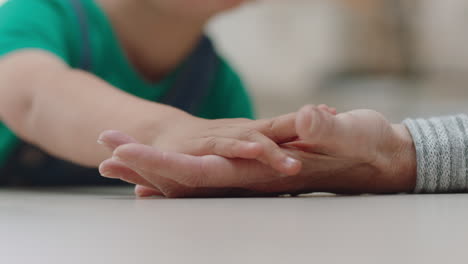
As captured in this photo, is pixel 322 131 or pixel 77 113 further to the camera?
pixel 77 113

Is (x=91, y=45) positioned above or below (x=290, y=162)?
above

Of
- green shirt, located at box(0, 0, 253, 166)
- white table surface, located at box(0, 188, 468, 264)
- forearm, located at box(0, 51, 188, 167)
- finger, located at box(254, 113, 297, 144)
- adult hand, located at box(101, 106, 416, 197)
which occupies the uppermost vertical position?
green shirt, located at box(0, 0, 253, 166)

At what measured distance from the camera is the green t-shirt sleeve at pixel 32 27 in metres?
0.72

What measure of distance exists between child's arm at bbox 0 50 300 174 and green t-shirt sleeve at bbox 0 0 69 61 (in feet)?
0.10

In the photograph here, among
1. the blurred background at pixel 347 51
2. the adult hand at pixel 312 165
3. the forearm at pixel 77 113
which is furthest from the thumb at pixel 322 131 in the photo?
the blurred background at pixel 347 51

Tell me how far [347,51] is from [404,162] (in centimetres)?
303

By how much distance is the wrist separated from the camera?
480 mm

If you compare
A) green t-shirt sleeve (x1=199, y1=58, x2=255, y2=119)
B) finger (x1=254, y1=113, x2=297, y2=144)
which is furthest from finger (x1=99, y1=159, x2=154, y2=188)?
green t-shirt sleeve (x1=199, y1=58, x2=255, y2=119)

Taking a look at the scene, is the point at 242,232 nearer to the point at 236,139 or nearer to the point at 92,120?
the point at 236,139

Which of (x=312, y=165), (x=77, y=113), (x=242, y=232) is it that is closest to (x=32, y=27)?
(x=77, y=113)

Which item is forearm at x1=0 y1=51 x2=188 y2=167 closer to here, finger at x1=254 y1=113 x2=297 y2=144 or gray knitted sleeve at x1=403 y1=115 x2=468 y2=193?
finger at x1=254 y1=113 x2=297 y2=144

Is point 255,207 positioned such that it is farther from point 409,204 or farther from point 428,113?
point 428,113

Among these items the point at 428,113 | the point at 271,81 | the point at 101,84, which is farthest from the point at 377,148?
the point at 271,81

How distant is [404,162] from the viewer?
0.48 m
